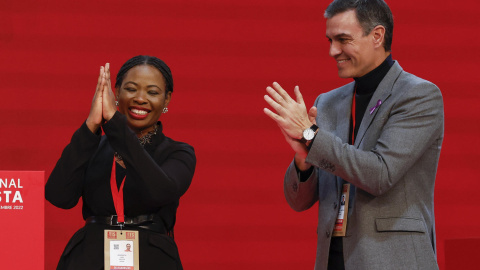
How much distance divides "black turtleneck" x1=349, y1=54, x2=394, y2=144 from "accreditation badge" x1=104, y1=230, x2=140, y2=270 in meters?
0.75

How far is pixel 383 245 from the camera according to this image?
201 centimetres

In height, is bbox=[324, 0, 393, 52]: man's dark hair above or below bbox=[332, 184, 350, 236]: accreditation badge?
above

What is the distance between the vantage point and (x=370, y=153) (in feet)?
6.49

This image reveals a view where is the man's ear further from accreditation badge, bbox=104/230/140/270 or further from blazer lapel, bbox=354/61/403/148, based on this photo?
accreditation badge, bbox=104/230/140/270

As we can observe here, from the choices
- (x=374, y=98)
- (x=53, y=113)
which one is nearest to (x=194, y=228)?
(x=53, y=113)

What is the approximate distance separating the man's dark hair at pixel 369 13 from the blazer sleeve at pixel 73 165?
87 cm

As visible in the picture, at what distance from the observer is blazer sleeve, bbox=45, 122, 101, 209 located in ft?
6.97

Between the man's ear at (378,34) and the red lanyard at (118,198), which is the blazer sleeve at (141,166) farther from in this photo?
the man's ear at (378,34)

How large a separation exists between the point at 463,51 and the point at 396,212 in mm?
1837

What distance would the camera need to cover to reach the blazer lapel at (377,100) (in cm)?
210

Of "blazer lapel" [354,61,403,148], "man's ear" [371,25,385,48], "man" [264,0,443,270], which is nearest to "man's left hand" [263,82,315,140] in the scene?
"man" [264,0,443,270]

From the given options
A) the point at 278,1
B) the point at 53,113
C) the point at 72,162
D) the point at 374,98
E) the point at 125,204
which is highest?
the point at 278,1

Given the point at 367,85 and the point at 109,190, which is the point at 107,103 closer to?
the point at 109,190

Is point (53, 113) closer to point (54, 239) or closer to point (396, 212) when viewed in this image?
point (54, 239)
